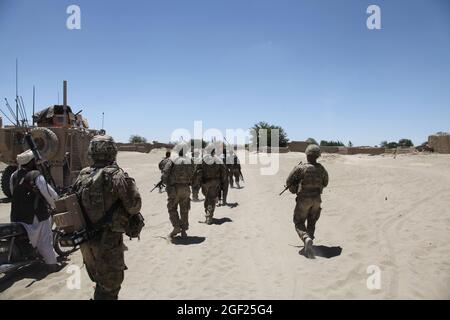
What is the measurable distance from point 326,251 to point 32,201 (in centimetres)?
502

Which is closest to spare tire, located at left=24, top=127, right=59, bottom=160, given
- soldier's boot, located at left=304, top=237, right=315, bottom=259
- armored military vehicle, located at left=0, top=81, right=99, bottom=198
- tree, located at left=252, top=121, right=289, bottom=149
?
armored military vehicle, located at left=0, top=81, right=99, bottom=198

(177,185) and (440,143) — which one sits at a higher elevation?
(440,143)

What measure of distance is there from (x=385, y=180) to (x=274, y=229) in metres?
9.52

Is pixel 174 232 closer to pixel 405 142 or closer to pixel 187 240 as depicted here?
pixel 187 240

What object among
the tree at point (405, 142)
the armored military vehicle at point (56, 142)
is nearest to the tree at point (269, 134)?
the tree at point (405, 142)

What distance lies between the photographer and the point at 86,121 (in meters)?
15.2

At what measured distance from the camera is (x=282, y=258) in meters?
6.54

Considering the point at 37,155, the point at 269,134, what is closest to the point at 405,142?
the point at 269,134

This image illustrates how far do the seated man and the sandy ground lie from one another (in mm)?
597

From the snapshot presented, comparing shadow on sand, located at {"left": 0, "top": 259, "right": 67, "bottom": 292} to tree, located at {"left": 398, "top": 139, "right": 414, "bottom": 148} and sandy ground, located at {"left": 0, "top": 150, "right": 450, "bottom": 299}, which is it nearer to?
sandy ground, located at {"left": 0, "top": 150, "right": 450, "bottom": 299}

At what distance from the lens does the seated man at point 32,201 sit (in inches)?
217

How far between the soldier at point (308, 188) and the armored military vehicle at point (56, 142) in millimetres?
5914

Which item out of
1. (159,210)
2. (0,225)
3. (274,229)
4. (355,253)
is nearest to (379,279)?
(355,253)
